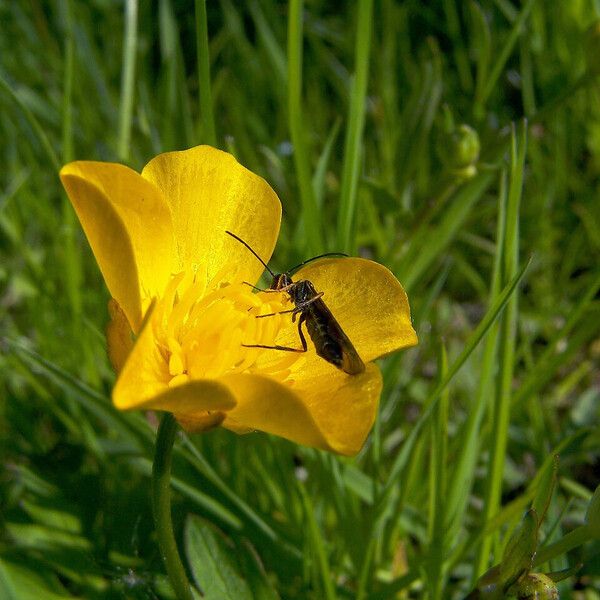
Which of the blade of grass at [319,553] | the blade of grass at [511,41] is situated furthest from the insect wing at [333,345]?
the blade of grass at [511,41]

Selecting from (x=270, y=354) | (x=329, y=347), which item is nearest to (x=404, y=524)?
(x=270, y=354)

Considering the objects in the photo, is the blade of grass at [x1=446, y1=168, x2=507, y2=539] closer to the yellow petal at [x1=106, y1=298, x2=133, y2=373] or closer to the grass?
the grass

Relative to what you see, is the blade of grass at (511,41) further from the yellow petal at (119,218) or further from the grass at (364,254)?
the yellow petal at (119,218)

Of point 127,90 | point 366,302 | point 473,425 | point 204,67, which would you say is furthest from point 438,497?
point 127,90

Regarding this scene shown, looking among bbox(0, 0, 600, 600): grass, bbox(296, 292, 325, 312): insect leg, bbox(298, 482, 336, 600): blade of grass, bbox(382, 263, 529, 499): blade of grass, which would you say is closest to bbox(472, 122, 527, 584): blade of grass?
bbox(0, 0, 600, 600): grass

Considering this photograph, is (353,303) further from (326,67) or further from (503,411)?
(326,67)

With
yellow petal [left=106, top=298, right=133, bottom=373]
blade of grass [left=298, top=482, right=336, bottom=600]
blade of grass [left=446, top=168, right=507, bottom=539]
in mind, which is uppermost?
yellow petal [left=106, top=298, right=133, bottom=373]
